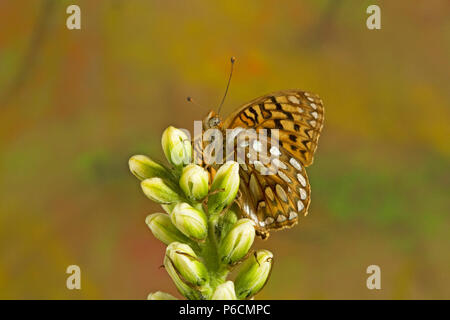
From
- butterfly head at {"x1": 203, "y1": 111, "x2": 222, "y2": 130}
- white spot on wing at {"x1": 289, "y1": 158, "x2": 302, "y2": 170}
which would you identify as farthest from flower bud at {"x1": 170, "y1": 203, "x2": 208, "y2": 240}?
white spot on wing at {"x1": 289, "y1": 158, "x2": 302, "y2": 170}

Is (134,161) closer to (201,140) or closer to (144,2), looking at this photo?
(201,140)

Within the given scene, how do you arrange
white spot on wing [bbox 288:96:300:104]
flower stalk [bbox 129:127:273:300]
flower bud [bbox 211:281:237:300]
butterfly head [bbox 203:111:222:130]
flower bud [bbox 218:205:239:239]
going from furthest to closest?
white spot on wing [bbox 288:96:300:104] → butterfly head [bbox 203:111:222:130] → flower bud [bbox 218:205:239:239] → flower stalk [bbox 129:127:273:300] → flower bud [bbox 211:281:237:300]

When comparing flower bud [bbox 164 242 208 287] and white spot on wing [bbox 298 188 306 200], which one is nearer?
flower bud [bbox 164 242 208 287]

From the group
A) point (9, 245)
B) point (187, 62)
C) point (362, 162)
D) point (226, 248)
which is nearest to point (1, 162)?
point (9, 245)

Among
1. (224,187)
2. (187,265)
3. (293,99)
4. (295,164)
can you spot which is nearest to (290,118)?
(293,99)

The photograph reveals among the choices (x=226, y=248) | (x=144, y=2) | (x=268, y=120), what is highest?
(x=144, y=2)

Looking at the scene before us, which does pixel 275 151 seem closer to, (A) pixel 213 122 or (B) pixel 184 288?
(A) pixel 213 122

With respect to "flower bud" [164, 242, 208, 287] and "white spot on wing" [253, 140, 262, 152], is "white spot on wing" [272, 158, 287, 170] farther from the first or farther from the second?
"flower bud" [164, 242, 208, 287]
